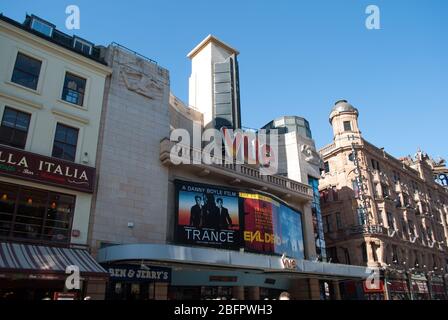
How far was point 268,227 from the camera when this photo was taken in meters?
24.9

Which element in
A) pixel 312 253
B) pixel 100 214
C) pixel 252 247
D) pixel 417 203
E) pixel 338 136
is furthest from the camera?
pixel 417 203

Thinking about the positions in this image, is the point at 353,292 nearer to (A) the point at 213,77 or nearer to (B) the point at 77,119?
(A) the point at 213,77

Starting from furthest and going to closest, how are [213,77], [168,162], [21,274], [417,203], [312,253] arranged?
[417,203] → [213,77] → [312,253] → [168,162] → [21,274]

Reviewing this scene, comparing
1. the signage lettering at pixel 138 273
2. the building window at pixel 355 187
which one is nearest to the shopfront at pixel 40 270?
the signage lettering at pixel 138 273

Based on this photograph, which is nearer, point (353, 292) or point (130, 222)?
point (130, 222)

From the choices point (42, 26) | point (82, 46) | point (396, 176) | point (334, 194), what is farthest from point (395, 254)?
point (42, 26)

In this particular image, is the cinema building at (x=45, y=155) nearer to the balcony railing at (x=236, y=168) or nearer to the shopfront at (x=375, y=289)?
the balcony railing at (x=236, y=168)

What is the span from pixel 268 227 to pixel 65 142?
14.5 meters

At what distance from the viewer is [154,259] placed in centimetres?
1611

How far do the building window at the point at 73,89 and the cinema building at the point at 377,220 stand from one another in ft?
106

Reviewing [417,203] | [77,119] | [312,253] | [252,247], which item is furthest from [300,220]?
[417,203]

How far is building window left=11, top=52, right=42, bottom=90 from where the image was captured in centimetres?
1792

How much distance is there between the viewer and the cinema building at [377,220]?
127 ft

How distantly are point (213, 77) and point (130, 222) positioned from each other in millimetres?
20235
